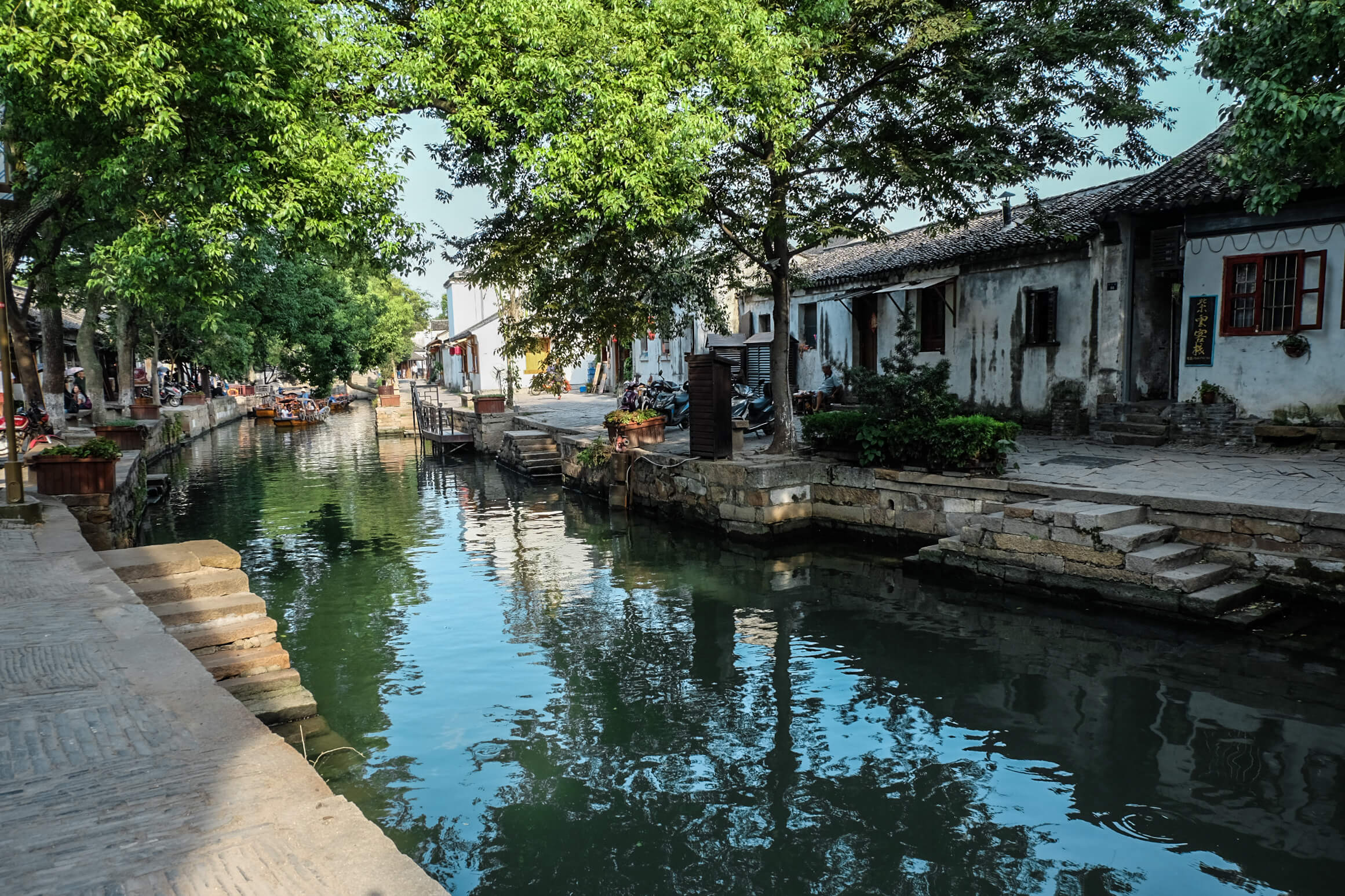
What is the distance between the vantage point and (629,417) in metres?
16.0

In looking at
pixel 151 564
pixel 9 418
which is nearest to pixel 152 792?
pixel 151 564

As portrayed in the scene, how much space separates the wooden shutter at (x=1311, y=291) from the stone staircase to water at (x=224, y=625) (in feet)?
43.6

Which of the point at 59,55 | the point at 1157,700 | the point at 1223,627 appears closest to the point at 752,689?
the point at 1157,700

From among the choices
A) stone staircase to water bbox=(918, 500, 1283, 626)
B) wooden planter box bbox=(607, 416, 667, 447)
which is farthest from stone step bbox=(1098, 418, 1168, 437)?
wooden planter box bbox=(607, 416, 667, 447)

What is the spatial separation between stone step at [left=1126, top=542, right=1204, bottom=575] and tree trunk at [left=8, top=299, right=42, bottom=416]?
A: 16.2m

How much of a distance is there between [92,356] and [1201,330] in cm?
2302

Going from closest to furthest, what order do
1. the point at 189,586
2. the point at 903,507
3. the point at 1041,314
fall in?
the point at 189,586 < the point at 903,507 < the point at 1041,314

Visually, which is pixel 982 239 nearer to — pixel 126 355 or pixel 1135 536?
pixel 1135 536

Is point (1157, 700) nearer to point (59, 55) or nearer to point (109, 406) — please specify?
point (59, 55)

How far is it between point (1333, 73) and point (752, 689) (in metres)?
7.45

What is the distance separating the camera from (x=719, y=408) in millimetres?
13461

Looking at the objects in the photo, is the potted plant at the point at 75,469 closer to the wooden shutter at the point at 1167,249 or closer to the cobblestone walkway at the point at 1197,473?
the cobblestone walkway at the point at 1197,473

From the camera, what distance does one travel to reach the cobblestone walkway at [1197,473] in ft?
30.0

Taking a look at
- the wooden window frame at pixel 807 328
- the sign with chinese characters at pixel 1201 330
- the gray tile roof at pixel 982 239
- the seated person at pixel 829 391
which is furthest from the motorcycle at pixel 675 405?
the sign with chinese characters at pixel 1201 330
